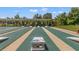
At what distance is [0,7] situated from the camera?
13.6ft

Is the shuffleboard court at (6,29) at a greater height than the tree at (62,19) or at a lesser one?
lesser

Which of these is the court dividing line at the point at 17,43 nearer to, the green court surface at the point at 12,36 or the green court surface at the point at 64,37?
the green court surface at the point at 12,36

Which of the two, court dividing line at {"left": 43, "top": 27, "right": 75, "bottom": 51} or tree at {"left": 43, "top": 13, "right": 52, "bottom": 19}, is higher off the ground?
tree at {"left": 43, "top": 13, "right": 52, "bottom": 19}

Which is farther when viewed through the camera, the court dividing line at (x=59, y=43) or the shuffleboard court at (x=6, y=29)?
the shuffleboard court at (x=6, y=29)

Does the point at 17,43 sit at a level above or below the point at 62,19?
below

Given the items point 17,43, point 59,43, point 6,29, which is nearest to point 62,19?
point 59,43

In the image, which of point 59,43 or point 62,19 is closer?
point 59,43

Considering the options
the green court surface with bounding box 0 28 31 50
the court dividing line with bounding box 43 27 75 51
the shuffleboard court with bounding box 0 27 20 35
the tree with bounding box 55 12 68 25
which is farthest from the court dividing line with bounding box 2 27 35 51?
the tree with bounding box 55 12 68 25

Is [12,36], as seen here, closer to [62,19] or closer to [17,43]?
[17,43]

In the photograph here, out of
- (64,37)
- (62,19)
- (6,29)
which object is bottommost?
(64,37)

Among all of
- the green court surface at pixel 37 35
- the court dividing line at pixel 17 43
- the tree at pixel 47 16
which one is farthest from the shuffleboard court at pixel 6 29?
the tree at pixel 47 16

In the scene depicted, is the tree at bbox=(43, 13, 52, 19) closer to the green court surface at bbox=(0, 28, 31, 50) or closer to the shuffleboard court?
the green court surface at bbox=(0, 28, 31, 50)
